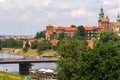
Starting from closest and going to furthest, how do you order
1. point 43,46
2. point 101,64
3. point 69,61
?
point 101,64 → point 69,61 → point 43,46

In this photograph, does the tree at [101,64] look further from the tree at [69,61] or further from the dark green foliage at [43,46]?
the dark green foliage at [43,46]

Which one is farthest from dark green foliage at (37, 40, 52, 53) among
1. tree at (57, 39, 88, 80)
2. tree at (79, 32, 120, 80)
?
tree at (79, 32, 120, 80)

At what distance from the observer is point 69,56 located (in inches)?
2462

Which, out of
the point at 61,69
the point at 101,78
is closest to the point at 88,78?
the point at 101,78

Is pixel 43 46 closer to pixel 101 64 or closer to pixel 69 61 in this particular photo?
pixel 69 61

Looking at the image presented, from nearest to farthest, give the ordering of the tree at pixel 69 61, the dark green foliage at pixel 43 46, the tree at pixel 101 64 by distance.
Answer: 1. the tree at pixel 101 64
2. the tree at pixel 69 61
3. the dark green foliage at pixel 43 46

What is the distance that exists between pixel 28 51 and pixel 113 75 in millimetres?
142212

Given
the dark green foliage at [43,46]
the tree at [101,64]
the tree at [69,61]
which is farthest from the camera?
the dark green foliage at [43,46]

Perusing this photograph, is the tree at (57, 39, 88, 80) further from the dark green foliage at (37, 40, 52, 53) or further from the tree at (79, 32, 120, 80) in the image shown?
the dark green foliage at (37, 40, 52, 53)

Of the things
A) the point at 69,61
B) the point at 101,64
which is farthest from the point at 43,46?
the point at 101,64

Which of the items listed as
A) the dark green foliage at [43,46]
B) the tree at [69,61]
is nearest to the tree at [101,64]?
the tree at [69,61]

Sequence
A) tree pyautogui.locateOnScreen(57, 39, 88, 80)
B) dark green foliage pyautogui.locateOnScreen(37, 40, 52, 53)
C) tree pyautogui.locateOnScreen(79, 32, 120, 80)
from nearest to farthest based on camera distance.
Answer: tree pyautogui.locateOnScreen(79, 32, 120, 80)
tree pyautogui.locateOnScreen(57, 39, 88, 80)
dark green foliage pyautogui.locateOnScreen(37, 40, 52, 53)

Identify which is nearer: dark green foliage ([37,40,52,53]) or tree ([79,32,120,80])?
tree ([79,32,120,80])

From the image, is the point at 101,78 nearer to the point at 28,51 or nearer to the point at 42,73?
the point at 42,73
